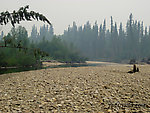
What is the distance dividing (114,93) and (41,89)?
282cm

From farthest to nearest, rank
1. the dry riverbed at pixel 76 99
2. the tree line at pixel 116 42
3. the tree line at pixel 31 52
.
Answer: the tree line at pixel 116 42 → the tree line at pixel 31 52 → the dry riverbed at pixel 76 99

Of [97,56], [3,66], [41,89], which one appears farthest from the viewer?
[97,56]

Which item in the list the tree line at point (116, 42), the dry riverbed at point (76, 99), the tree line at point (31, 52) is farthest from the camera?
the tree line at point (116, 42)

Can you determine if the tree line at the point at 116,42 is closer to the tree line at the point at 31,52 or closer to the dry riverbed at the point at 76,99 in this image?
the tree line at the point at 31,52

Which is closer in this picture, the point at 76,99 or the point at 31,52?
the point at 76,99

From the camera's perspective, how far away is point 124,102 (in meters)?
4.38

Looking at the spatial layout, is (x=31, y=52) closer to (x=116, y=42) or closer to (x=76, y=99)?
(x=76, y=99)

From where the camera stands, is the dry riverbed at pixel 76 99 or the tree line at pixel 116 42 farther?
the tree line at pixel 116 42

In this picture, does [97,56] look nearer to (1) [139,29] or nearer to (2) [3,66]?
(1) [139,29]

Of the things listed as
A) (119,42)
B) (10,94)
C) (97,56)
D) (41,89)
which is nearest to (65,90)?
(41,89)

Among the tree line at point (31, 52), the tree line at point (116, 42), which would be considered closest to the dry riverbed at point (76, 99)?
the tree line at point (31, 52)

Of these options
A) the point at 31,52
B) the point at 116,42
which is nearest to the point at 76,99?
the point at 31,52

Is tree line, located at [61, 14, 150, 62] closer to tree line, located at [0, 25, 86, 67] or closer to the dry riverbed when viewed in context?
tree line, located at [0, 25, 86, 67]

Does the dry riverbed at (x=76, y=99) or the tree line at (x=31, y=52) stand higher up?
the tree line at (x=31, y=52)
